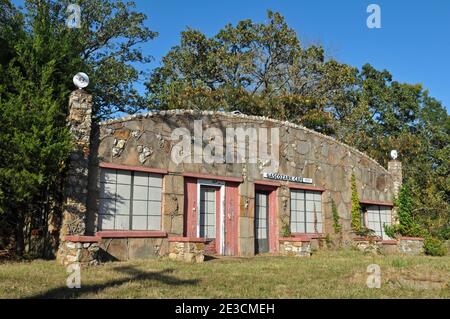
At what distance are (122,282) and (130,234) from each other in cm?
438

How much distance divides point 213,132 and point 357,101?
68.7 feet

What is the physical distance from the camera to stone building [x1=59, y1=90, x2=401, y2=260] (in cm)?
1162

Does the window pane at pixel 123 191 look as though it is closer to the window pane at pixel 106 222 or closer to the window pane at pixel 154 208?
the window pane at pixel 106 222

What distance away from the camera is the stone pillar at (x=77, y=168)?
35.7ft

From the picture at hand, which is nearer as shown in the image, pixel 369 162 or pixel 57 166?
pixel 57 166

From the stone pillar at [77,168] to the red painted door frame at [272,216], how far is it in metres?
6.21

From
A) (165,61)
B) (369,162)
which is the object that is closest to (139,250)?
(369,162)

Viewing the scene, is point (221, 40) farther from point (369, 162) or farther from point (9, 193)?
point (9, 193)

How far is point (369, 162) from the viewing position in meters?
19.7

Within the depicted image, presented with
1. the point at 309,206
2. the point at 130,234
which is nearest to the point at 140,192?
the point at 130,234

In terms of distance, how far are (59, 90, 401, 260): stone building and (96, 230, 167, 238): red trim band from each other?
27mm

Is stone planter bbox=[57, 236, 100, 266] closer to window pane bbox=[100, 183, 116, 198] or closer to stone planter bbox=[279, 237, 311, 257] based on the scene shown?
window pane bbox=[100, 183, 116, 198]

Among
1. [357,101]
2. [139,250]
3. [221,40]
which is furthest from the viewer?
[357,101]

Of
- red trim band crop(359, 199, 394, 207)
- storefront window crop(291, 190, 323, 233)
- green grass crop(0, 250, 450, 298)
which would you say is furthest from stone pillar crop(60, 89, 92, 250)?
red trim band crop(359, 199, 394, 207)
